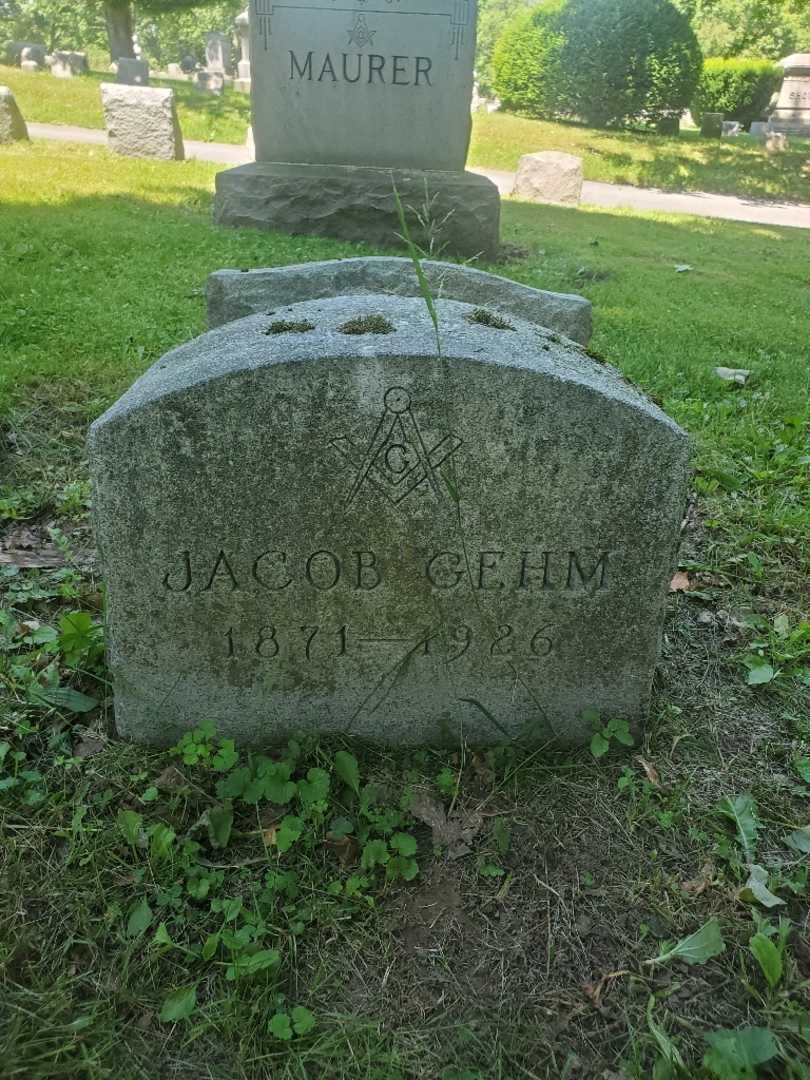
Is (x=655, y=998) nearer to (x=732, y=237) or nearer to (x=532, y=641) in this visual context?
(x=532, y=641)

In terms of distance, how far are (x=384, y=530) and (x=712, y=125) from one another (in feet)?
78.9

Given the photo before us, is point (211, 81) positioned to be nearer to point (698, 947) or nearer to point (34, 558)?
point (34, 558)

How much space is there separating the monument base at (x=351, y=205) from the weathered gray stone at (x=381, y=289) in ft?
14.5

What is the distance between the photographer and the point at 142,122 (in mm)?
11445

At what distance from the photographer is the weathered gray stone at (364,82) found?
7363mm

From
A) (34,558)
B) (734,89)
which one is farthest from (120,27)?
(34,558)

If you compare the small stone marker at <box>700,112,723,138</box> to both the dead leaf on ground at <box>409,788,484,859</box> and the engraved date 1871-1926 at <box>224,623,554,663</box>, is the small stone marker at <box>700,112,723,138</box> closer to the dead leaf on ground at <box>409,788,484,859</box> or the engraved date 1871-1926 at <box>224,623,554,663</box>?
the engraved date 1871-1926 at <box>224,623,554,663</box>

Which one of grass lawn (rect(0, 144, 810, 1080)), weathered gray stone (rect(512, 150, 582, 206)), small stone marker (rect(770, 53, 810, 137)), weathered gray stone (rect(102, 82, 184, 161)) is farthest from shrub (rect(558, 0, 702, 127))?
grass lawn (rect(0, 144, 810, 1080))

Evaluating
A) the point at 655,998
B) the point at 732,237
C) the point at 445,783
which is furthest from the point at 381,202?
the point at 655,998

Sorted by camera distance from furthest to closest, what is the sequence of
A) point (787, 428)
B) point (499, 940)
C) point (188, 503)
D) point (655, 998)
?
point (787, 428) → point (188, 503) → point (499, 940) → point (655, 998)

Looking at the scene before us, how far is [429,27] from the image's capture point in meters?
7.38

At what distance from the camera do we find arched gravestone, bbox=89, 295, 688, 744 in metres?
1.97

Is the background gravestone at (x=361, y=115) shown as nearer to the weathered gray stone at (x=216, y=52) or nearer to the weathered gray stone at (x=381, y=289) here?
the weathered gray stone at (x=381, y=289)

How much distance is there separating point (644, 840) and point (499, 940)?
45cm
